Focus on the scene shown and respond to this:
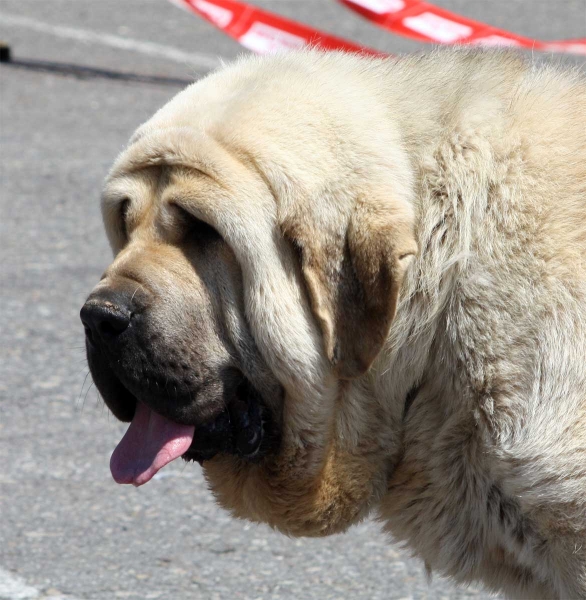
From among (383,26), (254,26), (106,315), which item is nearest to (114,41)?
(254,26)

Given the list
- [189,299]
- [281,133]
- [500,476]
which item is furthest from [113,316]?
[500,476]

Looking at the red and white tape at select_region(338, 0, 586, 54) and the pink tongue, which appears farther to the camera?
the red and white tape at select_region(338, 0, 586, 54)

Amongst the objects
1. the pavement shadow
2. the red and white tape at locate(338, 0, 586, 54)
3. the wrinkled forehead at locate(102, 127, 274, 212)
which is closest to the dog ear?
the wrinkled forehead at locate(102, 127, 274, 212)

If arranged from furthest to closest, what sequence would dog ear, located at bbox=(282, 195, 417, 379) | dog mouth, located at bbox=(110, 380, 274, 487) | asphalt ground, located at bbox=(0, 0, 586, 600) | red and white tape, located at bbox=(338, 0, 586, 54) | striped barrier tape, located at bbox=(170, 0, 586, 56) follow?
striped barrier tape, located at bbox=(170, 0, 586, 56)
red and white tape, located at bbox=(338, 0, 586, 54)
asphalt ground, located at bbox=(0, 0, 586, 600)
dog mouth, located at bbox=(110, 380, 274, 487)
dog ear, located at bbox=(282, 195, 417, 379)

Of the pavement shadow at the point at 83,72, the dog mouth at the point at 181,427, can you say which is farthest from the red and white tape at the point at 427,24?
the pavement shadow at the point at 83,72

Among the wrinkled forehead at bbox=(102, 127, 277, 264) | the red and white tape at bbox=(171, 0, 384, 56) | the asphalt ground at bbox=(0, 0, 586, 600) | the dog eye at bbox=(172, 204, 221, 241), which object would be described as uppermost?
the wrinkled forehead at bbox=(102, 127, 277, 264)

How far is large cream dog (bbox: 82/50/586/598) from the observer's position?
2.44m

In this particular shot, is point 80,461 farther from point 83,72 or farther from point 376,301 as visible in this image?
point 83,72

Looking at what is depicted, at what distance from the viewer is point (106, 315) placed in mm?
2510

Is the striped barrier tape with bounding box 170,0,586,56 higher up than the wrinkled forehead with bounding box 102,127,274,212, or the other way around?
the wrinkled forehead with bounding box 102,127,274,212

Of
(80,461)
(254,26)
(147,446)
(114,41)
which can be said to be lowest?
(114,41)

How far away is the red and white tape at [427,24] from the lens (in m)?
4.60

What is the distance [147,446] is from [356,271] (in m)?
0.71

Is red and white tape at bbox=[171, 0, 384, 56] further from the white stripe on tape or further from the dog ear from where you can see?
the white stripe on tape
